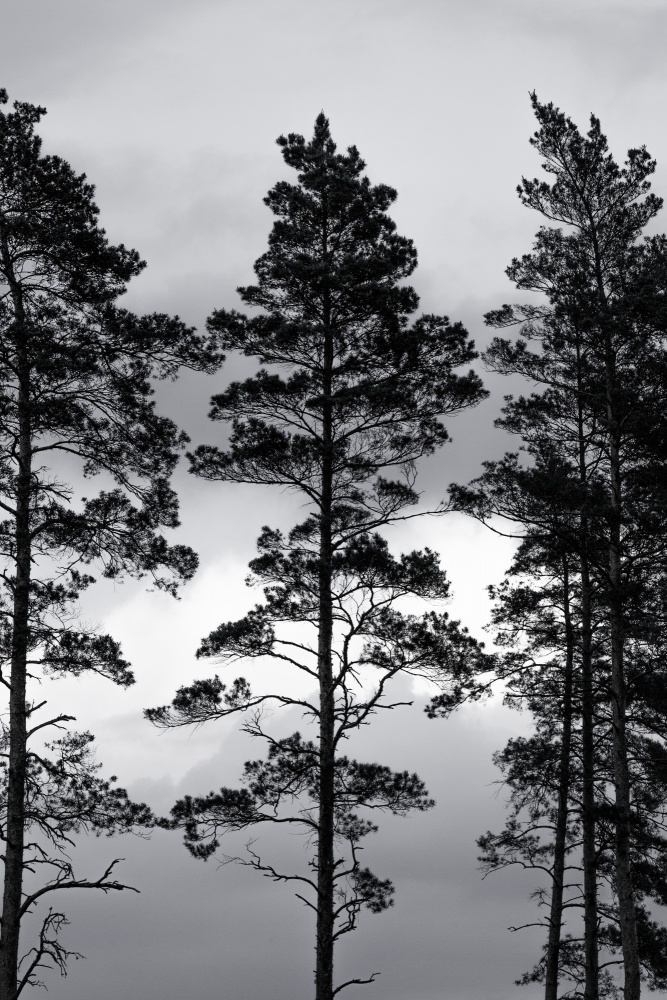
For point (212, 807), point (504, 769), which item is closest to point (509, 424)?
point (504, 769)

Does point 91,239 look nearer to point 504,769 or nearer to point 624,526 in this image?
point 624,526

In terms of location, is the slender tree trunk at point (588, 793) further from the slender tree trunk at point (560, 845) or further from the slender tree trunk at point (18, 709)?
the slender tree trunk at point (18, 709)

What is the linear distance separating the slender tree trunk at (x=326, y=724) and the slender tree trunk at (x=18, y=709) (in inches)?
178

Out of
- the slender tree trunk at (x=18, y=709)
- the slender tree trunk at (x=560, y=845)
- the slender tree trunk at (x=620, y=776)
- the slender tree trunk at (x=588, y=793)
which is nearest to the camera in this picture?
the slender tree trunk at (x=18, y=709)

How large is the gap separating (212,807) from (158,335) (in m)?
7.38

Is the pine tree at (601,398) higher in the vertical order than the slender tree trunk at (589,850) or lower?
higher

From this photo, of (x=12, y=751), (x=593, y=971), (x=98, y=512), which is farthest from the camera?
(x=593, y=971)

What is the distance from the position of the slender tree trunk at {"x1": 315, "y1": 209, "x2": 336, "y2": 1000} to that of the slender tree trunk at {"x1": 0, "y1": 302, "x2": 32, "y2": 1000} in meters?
4.53

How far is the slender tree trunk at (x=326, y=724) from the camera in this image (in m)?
15.0

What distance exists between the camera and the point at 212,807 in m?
16.2

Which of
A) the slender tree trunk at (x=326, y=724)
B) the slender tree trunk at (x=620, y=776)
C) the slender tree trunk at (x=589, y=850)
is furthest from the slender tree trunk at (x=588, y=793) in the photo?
the slender tree trunk at (x=326, y=724)

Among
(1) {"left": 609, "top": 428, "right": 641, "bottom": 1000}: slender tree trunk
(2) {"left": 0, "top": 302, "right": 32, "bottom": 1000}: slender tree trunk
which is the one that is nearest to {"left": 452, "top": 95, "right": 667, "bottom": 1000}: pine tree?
(1) {"left": 609, "top": 428, "right": 641, "bottom": 1000}: slender tree trunk

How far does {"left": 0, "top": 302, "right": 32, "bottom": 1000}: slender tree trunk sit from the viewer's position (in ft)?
41.4

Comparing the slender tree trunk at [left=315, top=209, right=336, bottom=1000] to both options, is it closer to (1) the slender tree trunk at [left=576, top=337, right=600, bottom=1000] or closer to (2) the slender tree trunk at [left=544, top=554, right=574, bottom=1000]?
(1) the slender tree trunk at [left=576, top=337, right=600, bottom=1000]
